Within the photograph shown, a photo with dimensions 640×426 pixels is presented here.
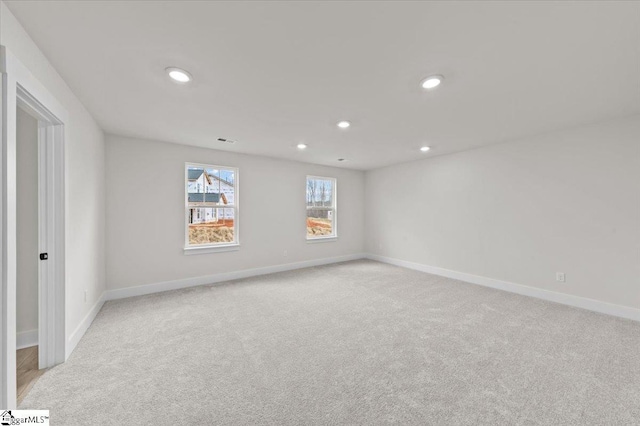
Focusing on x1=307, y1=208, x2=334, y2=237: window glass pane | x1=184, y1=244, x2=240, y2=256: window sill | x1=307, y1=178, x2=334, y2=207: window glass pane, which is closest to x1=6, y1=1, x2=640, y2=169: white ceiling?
x1=184, y1=244, x2=240, y2=256: window sill

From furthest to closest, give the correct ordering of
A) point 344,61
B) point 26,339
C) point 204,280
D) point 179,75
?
point 204,280, point 26,339, point 179,75, point 344,61

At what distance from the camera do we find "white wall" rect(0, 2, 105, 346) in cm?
159

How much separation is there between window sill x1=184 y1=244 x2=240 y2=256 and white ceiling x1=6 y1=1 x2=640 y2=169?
2012 millimetres

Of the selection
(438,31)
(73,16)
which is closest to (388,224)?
(438,31)

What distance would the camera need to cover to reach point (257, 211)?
4918 mm

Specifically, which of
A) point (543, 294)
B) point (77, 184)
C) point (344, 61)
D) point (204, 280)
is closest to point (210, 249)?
point (204, 280)

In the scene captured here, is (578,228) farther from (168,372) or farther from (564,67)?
(168,372)

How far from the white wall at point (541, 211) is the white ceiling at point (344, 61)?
1.67 ft

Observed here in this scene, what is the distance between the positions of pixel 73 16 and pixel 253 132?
2.13 metres

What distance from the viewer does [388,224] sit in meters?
6.02

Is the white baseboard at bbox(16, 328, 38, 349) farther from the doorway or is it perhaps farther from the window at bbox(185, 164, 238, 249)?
the window at bbox(185, 164, 238, 249)

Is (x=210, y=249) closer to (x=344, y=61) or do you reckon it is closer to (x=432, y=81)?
(x=344, y=61)

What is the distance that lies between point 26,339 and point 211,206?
259cm

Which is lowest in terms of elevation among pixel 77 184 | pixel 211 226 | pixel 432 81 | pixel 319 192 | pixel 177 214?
pixel 211 226
